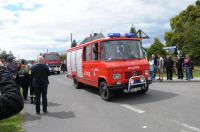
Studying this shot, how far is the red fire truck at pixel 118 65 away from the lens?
11.9 m

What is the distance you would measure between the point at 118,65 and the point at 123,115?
2943 millimetres

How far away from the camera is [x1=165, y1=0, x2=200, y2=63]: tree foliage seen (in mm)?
46312

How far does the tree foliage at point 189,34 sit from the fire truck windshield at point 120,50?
34768 millimetres

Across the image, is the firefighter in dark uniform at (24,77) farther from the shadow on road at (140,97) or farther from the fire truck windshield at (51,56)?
the fire truck windshield at (51,56)

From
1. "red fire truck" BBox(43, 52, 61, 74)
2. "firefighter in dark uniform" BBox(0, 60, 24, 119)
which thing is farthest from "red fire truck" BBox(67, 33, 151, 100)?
"red fire truck" BBox(43, 52, 61, 74)

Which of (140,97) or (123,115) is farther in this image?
(140,97)

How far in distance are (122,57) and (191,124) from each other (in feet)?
17.2

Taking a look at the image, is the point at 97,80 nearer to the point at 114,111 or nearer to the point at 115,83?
the point at 115,83

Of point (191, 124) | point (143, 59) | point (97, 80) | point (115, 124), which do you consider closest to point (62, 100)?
point (97, 80)

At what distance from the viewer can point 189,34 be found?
46344mm

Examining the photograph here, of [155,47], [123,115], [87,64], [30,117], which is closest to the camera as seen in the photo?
[123,115]

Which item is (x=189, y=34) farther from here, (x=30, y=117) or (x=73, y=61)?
(x=30, y=117)

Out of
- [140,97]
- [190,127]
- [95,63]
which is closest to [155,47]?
[95,63]

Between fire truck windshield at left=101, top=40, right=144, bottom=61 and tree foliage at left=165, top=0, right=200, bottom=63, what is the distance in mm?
34768
